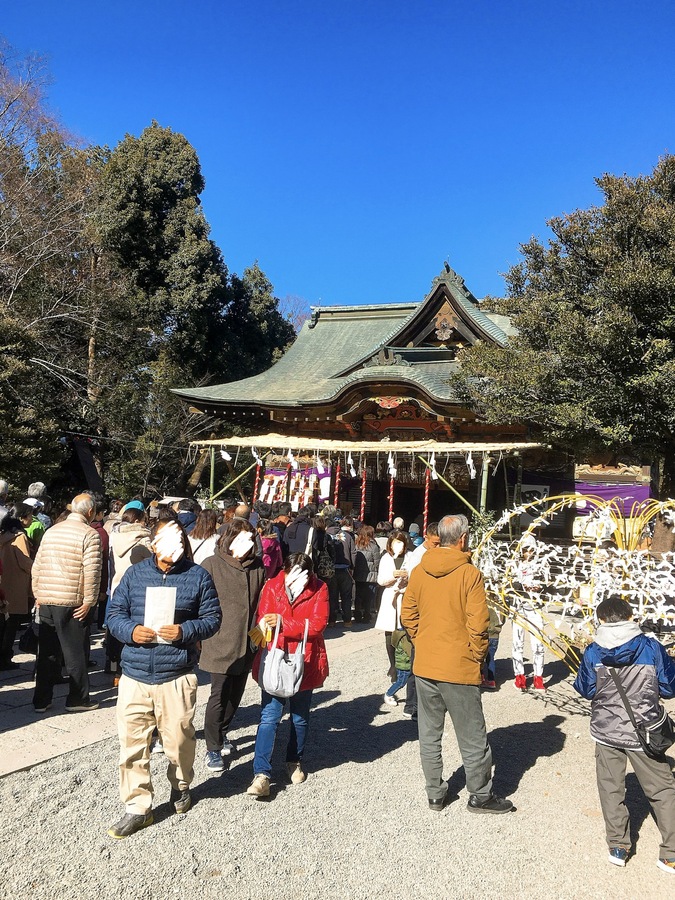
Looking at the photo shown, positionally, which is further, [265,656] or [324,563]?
[324,563]

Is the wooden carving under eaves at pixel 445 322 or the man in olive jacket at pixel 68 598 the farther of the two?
the wooden carving under eaves at pixel 445 322

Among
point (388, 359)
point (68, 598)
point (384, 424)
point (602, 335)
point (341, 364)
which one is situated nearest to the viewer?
point (68, 598)

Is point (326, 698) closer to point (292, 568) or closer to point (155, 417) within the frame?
point (292, 568)

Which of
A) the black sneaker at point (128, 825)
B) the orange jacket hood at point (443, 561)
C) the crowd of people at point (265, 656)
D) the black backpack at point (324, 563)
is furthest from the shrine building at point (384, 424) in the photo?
the black sneaker at point (128, 825)

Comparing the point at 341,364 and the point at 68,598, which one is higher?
the point at 341,364

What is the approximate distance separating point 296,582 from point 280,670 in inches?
22.0

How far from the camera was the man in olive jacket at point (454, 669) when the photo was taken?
407 centimetres

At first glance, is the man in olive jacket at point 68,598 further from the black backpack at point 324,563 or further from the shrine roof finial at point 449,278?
the shrine roof finial at point 449,278

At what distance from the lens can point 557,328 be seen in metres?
12.0

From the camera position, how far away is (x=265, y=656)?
14.2ft

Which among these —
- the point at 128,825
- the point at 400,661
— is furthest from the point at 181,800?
the point at 400,661

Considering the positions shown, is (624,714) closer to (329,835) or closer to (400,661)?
(329,835)

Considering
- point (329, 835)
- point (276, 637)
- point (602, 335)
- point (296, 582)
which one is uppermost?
point (602, 335)

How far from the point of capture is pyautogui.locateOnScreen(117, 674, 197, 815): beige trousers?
3672mm
